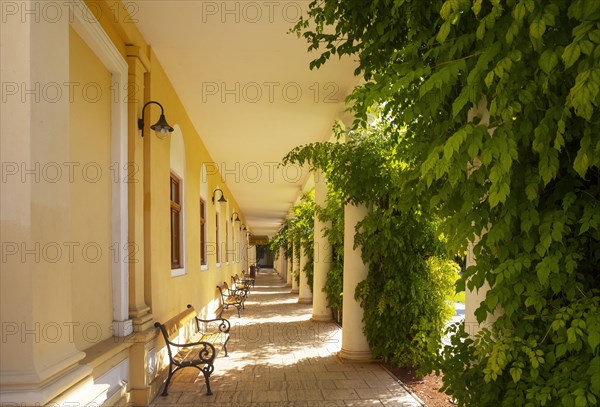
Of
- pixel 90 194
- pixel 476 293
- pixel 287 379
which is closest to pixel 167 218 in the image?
pixel 90 194

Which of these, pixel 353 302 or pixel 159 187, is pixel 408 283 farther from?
pixel 159 187

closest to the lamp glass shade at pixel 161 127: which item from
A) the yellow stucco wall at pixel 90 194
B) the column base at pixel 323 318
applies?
the yellow stucco wall at pixel 90 194

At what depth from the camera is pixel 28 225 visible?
244 cm

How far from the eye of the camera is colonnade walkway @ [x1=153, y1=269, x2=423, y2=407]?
16.8 ft

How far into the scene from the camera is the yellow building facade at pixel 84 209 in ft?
7.98

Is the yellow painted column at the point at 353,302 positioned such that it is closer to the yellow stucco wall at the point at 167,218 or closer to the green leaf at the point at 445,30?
the yellow stucco wall at the point at 167,218

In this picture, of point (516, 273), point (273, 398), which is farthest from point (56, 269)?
point (273, 398)

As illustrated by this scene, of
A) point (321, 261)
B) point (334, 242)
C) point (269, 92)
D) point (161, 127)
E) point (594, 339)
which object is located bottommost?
point (321, 261)

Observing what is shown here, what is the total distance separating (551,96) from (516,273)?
2.43 feet

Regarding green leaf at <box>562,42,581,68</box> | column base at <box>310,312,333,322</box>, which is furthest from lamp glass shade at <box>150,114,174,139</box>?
column base at <box>310,312,333,322</box>

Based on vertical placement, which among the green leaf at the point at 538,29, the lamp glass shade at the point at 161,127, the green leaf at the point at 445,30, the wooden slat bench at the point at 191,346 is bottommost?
the wooden slat bench at the point at 191,346

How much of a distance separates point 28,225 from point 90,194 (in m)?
1.68

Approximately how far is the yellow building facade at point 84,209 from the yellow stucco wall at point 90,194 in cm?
2

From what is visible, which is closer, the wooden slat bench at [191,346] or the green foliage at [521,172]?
the green foliage at [521,172]
